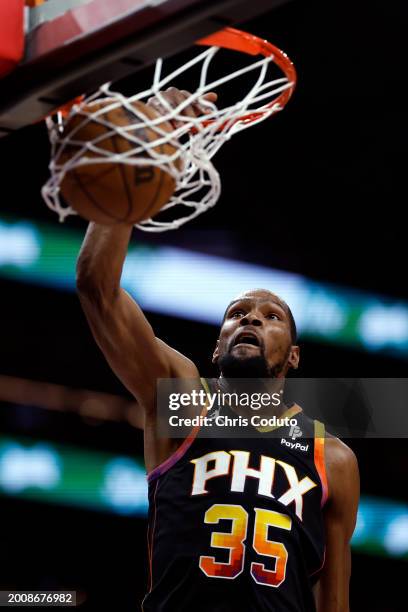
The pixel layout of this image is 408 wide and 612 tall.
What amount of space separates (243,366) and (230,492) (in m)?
0.41

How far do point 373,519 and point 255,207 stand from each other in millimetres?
2008

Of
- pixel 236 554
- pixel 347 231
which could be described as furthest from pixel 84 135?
pixel 347 231

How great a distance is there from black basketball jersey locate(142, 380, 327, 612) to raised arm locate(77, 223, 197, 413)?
0.70ft

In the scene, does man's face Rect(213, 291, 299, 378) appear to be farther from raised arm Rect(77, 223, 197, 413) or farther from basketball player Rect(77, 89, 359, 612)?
raised arm Rect(77, 223, 197, 413)

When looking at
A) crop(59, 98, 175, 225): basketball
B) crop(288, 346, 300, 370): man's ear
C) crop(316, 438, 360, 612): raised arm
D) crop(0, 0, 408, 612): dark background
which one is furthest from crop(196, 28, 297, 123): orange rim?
crop(0, 0, 408, 612): dark background

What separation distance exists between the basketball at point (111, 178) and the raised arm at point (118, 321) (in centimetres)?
34

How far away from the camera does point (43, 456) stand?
565cm

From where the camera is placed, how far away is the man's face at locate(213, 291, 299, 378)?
309 cm

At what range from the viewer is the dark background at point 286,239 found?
18.8 feet

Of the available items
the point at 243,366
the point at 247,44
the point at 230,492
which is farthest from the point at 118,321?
the point at 247,44

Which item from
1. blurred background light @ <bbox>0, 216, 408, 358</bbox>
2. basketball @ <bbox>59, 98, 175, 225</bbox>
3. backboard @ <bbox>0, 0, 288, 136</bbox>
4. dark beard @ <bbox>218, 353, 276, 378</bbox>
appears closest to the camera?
backboard @ <bbox>0, 0, 288, 136</bbox>
